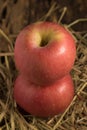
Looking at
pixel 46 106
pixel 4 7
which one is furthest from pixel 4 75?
pixel 4 7

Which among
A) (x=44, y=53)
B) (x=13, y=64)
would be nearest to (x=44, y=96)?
(x=44, y=53)

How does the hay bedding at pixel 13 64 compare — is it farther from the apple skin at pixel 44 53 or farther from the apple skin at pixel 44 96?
the apple skin at pixel 44 53

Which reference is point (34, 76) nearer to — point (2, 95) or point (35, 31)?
point (35, 31)

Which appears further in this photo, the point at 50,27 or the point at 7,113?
the point at 7,113

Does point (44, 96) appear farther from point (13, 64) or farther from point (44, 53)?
point (13, 64)

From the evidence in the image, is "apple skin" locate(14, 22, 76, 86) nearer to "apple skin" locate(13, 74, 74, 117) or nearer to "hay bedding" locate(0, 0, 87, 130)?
"apple skin" locate(13, 74, 74, 117)

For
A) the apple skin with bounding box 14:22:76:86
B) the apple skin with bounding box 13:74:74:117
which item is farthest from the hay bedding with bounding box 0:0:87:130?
the apple skin with bounding box 14:22:76:86

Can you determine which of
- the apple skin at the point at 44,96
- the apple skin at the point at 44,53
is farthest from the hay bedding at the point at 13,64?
the apple skin at the point at 44,53
